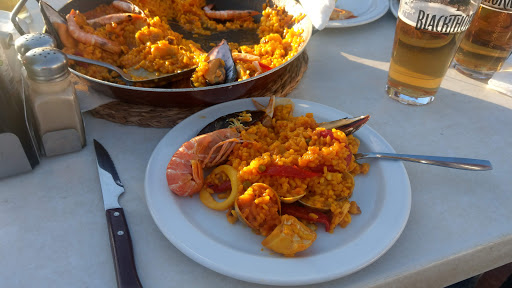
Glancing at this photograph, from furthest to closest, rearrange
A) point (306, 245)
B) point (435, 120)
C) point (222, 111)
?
point (435, 120) < point (222, 111) < point (306, 245)

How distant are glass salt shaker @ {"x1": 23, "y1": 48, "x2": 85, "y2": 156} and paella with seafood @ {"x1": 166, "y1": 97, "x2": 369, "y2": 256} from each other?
0.35 meters

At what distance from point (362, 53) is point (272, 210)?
1.20 m

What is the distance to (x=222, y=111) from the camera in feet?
4.32

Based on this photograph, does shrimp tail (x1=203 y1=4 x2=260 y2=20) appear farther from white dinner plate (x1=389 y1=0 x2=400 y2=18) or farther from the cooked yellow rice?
the cooked yellow rice

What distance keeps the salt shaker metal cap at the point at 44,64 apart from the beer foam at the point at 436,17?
107cm

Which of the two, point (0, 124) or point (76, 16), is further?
point (76, 16)

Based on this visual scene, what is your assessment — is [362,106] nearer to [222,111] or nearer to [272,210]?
[222,111]

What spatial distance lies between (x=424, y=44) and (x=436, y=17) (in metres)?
0.11

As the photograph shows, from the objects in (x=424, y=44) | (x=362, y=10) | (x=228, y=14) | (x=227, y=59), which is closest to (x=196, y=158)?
(x=227, y=59)

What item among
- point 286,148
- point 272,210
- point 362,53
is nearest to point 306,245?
point 272,210

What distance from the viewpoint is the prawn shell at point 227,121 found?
121 centimetres

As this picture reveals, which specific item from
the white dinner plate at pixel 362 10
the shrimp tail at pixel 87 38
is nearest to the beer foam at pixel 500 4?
the white dinner plate at pixel 362 10

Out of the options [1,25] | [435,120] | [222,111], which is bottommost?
[435,120]

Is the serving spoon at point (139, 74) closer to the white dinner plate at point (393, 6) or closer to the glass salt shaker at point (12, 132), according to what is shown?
the glass salt shaker at point (12, 132)
